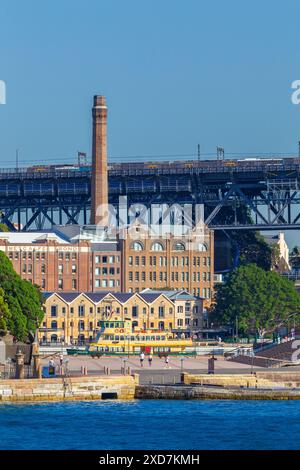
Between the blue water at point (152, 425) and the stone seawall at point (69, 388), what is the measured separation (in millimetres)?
1027

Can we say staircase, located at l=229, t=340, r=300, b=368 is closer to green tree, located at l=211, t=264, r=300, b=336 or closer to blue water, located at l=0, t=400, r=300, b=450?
blue water, located at l=0, t=400, r=300, b=450

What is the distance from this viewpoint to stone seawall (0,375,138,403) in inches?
4370

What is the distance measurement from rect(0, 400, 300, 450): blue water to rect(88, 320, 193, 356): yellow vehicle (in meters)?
46.6

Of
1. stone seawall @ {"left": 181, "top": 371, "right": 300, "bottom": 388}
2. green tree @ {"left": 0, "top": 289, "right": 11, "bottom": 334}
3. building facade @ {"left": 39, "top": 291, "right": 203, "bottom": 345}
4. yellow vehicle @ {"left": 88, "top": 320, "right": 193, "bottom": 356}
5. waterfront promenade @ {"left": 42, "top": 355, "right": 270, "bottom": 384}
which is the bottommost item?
stone seawall @ {"left": 181, "top": 371, "right": 300, "bottom": 388}

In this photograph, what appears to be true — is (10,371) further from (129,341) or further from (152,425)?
(129,341)

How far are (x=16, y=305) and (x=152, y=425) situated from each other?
118 ft

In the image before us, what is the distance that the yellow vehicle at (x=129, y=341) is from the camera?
163 meters

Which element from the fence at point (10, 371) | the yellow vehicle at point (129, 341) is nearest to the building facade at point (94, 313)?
the yellow vehicle at point (129, 341)

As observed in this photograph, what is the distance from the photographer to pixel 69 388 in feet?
371

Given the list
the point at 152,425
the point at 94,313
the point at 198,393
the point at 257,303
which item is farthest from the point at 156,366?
the point at 257,303

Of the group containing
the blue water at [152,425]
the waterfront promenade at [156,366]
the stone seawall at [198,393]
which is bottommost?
the blue water at [152,425]

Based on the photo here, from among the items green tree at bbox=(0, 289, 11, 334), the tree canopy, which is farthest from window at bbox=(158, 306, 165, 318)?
green tree at bbox=(0, 289, 11, 334)

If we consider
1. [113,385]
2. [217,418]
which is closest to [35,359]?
[113,385]

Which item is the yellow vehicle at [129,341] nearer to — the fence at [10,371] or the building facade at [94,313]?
the building facade at [94,313]
